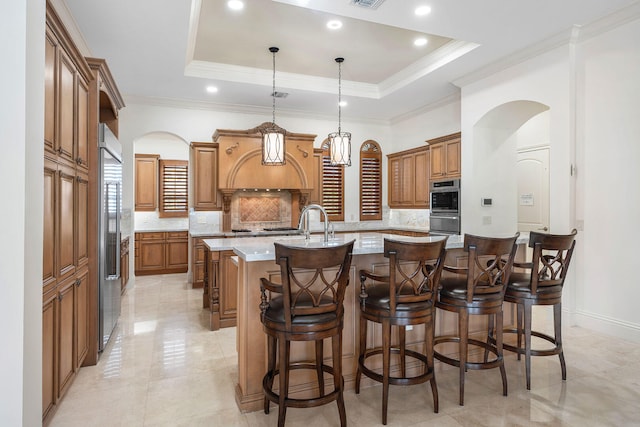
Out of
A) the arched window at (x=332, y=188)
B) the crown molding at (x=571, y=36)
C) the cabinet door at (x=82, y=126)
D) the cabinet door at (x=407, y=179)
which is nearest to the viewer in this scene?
the cabinet door at (x=82, y=126)

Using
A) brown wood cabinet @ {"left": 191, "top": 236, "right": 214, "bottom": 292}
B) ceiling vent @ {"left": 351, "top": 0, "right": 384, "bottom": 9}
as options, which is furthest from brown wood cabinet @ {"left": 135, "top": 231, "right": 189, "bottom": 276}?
ceiling vent @ {"left": 351, "top": 0, "right": 384, "bottom": 9}

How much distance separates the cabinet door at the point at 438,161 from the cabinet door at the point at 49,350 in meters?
4.99

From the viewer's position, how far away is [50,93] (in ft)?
6.75

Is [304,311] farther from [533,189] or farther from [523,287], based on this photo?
[533,189]

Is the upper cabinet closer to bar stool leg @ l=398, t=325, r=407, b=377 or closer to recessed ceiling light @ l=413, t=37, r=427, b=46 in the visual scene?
recessed ceiling light @ l=413, t=37, r=427, b=46

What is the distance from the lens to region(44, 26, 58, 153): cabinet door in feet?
6.54

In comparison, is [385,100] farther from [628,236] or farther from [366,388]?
[366,388]

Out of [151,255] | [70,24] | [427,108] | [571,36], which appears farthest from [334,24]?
[151,255]

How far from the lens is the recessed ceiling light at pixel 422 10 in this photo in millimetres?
3322

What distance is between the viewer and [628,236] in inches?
140

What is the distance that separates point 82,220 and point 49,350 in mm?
1061

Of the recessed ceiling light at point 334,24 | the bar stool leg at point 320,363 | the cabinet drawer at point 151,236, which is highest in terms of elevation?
the recessed ceiling light at point 334,24

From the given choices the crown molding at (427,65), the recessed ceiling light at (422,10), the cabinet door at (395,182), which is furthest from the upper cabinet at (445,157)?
the recessed ceiling light at (422,10)

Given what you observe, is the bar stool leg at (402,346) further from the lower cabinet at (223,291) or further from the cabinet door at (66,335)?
the cabinet door at (66,335)
